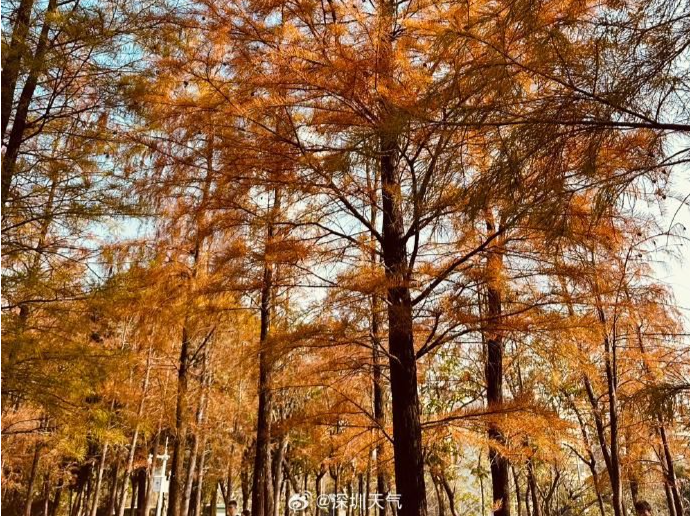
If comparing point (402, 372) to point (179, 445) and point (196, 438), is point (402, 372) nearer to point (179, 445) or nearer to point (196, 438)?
point (179, 445)

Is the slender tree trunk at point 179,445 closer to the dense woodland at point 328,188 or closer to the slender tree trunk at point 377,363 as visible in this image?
the slender tree trunk at point 377,363

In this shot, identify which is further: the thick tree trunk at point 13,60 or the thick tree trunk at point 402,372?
the thick tree trunk at point 402,372

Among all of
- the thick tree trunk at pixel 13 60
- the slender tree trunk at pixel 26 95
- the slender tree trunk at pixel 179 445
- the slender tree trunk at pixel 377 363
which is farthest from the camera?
the slender tree trunk at pixel 179 445

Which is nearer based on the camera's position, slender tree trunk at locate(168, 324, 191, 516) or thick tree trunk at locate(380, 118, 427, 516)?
thick tree trunk at locate(380, 118, 427, 516)

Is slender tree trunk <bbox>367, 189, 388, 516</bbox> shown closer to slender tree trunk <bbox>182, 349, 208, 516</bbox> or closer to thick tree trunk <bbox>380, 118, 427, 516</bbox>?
thick tree trunk <bbox>380, 118, 427, 516</bbox>

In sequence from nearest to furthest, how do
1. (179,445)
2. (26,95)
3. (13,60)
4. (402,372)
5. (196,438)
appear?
→ (13,60)
(26,95)
(402,372)
(179,445)
(196,438)

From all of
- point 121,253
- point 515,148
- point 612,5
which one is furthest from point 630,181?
point 121,253

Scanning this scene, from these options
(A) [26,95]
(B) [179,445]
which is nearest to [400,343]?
(A) [26,95]

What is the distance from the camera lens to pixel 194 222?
193 inches

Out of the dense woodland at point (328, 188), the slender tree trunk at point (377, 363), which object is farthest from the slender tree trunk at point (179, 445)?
the dense woodland at point (328, 188)

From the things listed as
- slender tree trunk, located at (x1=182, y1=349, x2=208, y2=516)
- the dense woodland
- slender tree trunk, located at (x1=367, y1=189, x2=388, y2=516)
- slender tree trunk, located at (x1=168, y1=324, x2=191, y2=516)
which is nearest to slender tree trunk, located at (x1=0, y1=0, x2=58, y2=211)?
the dense woodland

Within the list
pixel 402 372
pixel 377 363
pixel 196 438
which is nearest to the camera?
pixel 402 372

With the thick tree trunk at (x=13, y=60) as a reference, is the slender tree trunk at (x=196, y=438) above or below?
below

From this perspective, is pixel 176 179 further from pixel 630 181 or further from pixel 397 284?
pixel 630 181
